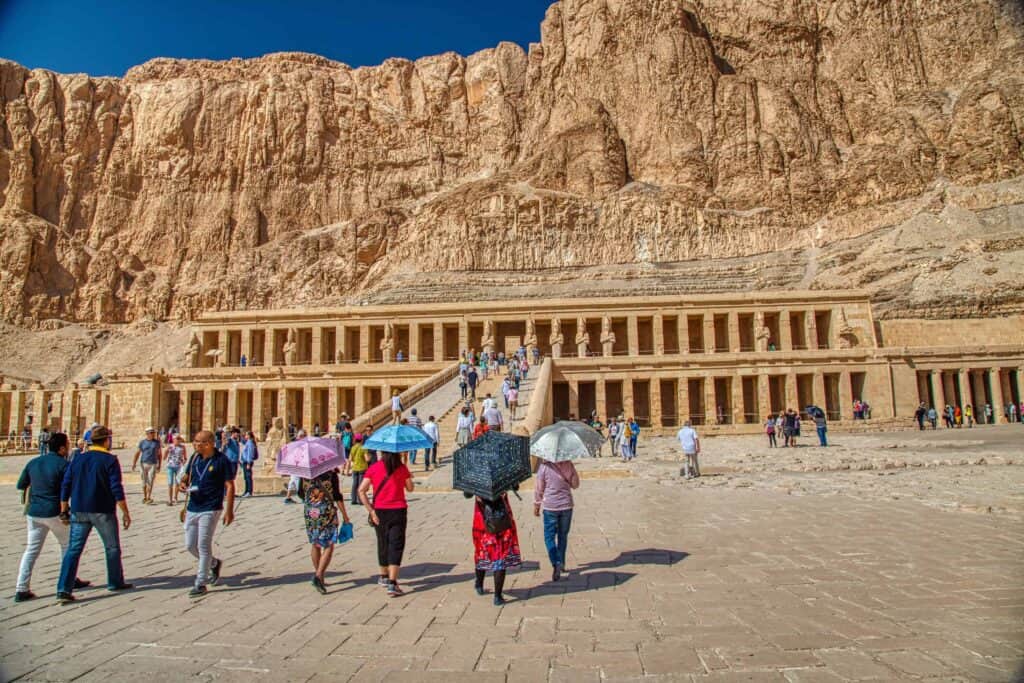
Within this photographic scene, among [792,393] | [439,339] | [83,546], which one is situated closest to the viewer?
[83,546]

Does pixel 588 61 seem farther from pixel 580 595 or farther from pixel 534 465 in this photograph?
pixel 580 595

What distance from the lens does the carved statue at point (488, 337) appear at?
131ft

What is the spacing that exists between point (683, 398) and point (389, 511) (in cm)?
2937

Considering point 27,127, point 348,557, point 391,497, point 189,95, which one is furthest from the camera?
point 189,95

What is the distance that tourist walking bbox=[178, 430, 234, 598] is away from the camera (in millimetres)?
6992

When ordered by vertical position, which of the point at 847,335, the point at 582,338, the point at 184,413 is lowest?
the point at 184,413

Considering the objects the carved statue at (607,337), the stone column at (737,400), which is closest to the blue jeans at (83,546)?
the stone column at (737,400)

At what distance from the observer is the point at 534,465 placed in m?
16.7

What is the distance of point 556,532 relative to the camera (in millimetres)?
7230

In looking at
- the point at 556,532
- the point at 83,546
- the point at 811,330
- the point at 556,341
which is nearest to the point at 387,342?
the point at 556,341

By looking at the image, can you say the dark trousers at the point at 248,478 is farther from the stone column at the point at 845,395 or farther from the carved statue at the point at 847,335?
the carved statue at the point at 847,335

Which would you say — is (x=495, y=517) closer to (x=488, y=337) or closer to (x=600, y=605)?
(x=600, y=605)

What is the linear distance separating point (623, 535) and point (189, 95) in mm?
80745

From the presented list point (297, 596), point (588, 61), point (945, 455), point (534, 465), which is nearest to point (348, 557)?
point (297, 596)
